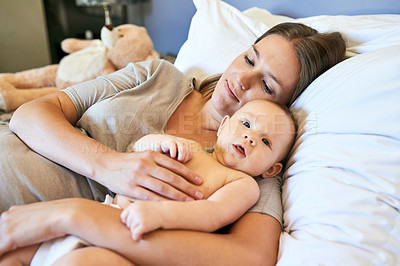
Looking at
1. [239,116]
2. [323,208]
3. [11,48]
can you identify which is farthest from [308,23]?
[11,48]

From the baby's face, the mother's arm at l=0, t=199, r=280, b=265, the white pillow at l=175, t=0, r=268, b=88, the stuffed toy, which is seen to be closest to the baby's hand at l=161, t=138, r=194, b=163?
the baby's face

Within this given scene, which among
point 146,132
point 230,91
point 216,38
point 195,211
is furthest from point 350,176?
point 216,38

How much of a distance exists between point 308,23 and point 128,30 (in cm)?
156

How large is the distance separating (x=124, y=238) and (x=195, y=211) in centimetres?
17

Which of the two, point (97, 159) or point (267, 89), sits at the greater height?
point (267, 89)

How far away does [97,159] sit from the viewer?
0.88 m

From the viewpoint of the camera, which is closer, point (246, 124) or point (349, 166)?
point (349, 166)

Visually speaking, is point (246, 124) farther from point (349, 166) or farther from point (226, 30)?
point (226, 30)

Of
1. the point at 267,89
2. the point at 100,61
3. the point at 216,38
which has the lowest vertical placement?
the point at 100,61

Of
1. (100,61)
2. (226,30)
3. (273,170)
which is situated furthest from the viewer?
(100,61)

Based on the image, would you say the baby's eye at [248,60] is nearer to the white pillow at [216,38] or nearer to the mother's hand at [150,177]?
the white pillow at [216,38]

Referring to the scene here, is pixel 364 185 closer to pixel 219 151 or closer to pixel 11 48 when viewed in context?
pixel 219 151

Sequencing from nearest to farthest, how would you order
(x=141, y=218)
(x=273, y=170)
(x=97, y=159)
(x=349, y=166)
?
1. (x=141, y=218)
2. (x=349, y=166)
3. (x=97, y=159)
4. (x=273, y=170)

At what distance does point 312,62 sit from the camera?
1.04 metres
